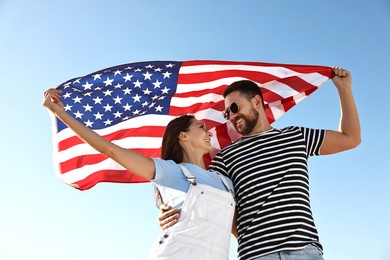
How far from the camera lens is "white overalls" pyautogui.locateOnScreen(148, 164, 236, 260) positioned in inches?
177

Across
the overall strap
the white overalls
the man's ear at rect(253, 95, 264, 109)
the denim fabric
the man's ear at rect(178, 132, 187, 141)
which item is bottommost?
the denim fabric

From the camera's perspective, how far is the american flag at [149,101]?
6.73 meters

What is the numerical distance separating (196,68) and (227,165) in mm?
2100

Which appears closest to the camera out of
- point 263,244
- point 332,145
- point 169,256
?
point 169,256

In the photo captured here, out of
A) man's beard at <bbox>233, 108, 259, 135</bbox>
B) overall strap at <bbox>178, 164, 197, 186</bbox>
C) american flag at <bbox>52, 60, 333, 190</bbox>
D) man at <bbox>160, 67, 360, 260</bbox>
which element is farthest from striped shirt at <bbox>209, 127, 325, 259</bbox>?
american flag at <bbox>52, 60, 333, 190</bbox>

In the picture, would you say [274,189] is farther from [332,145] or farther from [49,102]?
[49,102]

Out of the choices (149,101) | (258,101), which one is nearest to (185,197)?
(258,101)

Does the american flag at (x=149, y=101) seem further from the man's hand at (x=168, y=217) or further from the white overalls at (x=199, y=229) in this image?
the man's hand at (x=168, y=217)

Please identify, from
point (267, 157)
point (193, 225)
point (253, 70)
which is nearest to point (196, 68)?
point (253, 70)

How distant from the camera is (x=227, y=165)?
5766 mm

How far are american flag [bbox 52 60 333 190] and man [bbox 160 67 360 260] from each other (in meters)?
0.88

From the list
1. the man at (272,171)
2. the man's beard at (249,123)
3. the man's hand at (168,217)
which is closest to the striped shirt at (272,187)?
the man at (272,171)

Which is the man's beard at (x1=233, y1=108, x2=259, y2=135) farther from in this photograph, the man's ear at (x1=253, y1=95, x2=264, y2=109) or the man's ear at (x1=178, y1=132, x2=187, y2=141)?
the man's ear at (x1=178, y1=132, x2=187, y2=141)

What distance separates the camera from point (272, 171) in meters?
5.37
